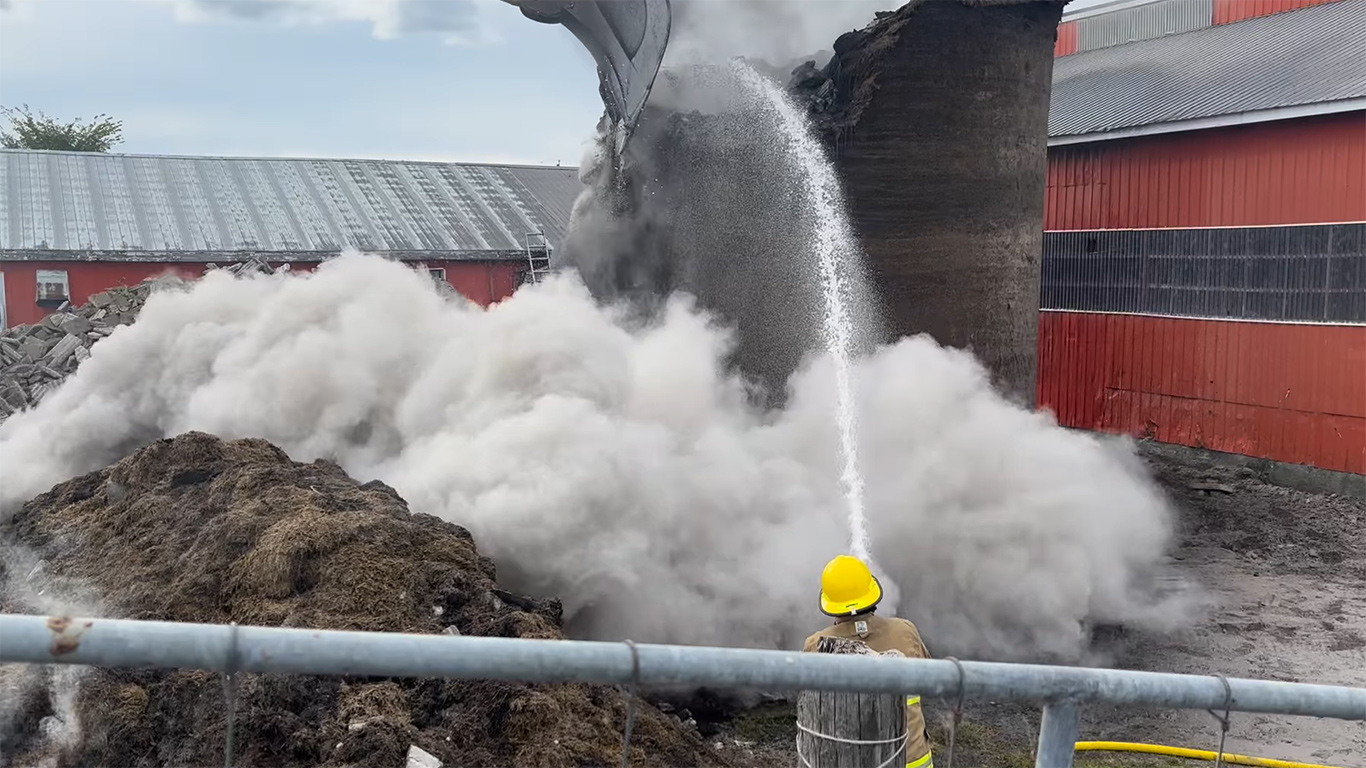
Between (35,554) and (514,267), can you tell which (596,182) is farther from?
(514,267)

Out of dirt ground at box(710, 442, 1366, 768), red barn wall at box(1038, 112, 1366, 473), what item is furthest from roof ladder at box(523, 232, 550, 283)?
dirt ground at box(710, 442, 1366, 768)

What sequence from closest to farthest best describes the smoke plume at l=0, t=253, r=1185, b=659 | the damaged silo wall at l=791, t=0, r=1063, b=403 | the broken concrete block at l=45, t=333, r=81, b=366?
the smoke plume at l=0, t=253, r=1185, b=659
the damaged silo wall at l=791, t=0, r=1063, b=403
the broken concrete block at l=45, t=333, r=81, b=366

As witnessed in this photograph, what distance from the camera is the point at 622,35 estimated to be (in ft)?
34.5

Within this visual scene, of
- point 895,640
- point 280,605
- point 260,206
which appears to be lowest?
point 280,605

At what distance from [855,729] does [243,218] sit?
936 inches

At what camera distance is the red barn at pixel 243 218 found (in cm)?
2195

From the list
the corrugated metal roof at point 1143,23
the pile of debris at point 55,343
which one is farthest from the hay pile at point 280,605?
the corrugated metal roof at point 1143,23

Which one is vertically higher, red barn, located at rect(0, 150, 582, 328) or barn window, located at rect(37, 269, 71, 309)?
red barn, located at rect(0, 150, 582, 328)

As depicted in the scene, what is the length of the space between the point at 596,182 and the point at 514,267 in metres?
14.0

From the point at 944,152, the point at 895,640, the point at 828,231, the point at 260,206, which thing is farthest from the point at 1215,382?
the point at 260,206

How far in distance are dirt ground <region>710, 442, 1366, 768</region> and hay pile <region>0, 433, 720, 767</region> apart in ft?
5.59

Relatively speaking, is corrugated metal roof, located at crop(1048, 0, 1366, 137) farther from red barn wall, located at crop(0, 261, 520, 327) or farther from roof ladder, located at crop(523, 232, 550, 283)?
roof ladder, located at crop(523, 232, 550, 283)

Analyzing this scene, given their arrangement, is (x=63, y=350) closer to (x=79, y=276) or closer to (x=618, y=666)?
(x=79, y=276)

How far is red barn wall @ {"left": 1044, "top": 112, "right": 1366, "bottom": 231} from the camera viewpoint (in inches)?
517
